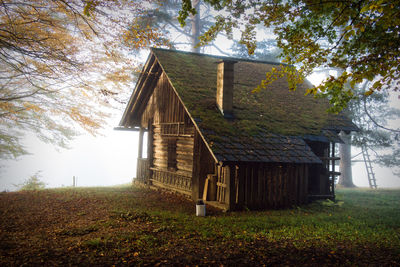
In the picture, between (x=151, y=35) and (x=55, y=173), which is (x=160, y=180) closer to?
(x=151, y=35)

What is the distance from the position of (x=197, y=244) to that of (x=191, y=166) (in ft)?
22.6

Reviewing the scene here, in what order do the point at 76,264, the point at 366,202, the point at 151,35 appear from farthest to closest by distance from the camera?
the point at 366,202 < the point at 151,35 < the point at 76,264

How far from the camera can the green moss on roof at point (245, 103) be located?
12.8 metres

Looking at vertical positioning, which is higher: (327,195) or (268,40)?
(268,40)

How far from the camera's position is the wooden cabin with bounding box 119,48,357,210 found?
1190cm

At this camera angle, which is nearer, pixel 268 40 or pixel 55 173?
pixel 268 40

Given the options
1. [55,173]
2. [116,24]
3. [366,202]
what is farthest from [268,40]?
[55,173]

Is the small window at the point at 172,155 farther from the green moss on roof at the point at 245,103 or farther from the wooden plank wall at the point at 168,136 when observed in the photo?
the green moss on roof at the point at 245,103

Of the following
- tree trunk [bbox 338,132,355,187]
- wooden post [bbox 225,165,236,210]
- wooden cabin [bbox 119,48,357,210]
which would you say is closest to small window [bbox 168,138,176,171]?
wooden cabin [bbox 119,48,357,210]

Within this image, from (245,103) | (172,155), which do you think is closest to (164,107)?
(172,155)

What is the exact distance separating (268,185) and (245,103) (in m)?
4.17

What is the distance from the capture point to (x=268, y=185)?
12391 mm

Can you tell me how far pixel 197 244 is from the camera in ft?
24.9

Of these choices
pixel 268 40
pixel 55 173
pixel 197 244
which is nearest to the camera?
pixel 197 244
